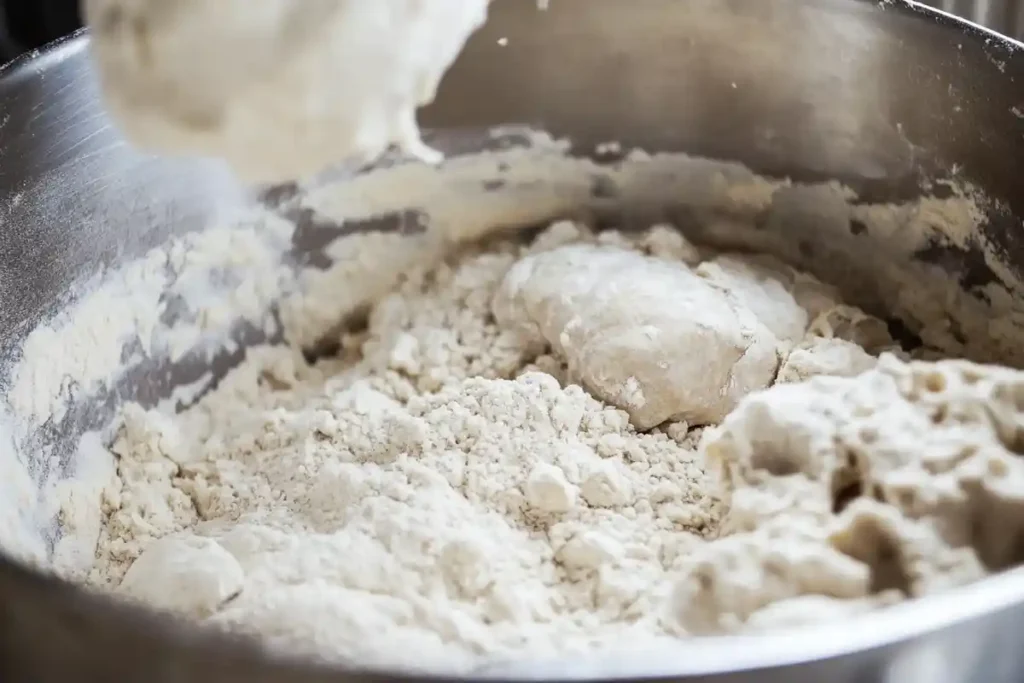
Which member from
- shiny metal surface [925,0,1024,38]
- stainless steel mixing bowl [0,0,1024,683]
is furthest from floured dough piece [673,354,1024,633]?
shiny metal surface [925,0,1024,38]

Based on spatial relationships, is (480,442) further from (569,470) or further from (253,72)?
(253,72)

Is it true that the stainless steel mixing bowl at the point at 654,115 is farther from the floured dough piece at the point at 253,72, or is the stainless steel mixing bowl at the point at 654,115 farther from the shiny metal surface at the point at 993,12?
the floured dough piece at the point at 253,72

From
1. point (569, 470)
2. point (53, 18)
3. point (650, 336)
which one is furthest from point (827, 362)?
point (53, 18)

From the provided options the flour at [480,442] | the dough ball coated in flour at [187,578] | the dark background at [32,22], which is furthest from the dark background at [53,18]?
the dough ball coated in flour at [187,578]

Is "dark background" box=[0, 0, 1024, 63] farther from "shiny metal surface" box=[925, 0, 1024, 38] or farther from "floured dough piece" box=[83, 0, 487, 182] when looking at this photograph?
"floured dough piece" box=[83, 0, 487, 182]

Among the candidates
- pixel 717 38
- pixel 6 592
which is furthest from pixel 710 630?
pixel 717 38
